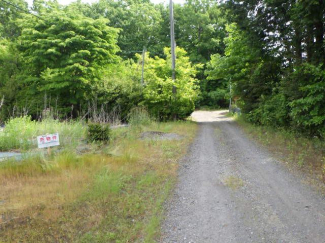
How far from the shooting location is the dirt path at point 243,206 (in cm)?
346

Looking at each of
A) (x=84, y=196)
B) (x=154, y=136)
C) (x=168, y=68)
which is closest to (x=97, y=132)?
(x=154, y=136)

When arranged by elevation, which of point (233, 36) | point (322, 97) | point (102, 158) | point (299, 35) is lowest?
point (102, 158)

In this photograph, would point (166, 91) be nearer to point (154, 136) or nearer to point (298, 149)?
point (154, 136)

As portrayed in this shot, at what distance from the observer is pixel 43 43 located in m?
19.2

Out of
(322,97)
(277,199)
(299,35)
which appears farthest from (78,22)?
(277,199)

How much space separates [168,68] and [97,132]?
10.9m

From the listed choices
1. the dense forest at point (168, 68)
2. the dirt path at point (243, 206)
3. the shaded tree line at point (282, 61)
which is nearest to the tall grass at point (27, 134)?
the dense forest at point (168, 68)

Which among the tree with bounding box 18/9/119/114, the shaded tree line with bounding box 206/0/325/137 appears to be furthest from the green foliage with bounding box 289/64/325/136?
the tree with bounding box 18/9/119/114

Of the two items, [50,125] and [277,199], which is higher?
[50,125]

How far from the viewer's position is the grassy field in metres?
3.44

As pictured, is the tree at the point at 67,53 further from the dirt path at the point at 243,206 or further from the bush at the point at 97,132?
the dirt path at the point at 243,206

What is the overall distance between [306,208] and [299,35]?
23.2 feet

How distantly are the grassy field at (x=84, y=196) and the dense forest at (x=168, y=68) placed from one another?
414 centimetres

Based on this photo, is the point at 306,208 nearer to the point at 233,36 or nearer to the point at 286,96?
the point at 286,96
